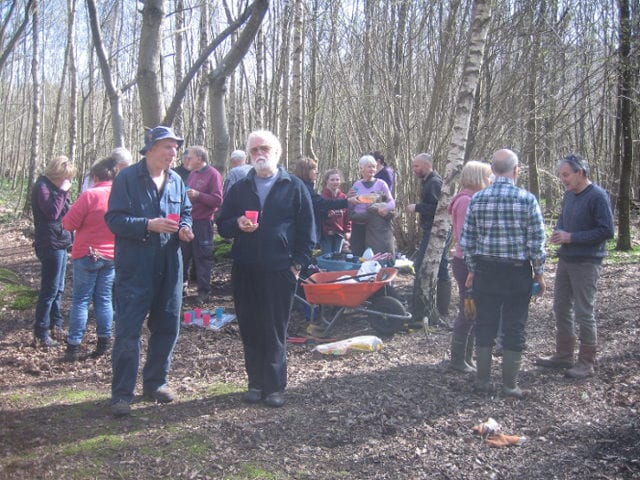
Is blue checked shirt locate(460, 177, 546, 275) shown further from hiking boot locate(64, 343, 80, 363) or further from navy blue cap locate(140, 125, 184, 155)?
hiking boot locate(64, 343, 80, 363)

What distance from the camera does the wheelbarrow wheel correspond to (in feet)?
21.0

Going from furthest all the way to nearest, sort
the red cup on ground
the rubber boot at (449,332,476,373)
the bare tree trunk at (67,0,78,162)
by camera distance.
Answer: the bare tree trunk at (67,0,78,162) < the rubber boot at (449,332,476,373) < the red cup on ground

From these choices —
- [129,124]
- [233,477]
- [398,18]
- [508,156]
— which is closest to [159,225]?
[233,477]

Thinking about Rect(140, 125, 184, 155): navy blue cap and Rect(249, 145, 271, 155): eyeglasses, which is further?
Rect(249, 145, 271, 155): eyeglasses

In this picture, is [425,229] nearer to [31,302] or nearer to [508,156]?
Answer: [508,156]

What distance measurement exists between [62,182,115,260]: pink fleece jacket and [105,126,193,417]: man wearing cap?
134 centimetres

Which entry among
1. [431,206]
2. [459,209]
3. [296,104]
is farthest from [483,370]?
[296,104]

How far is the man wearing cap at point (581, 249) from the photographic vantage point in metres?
4.86

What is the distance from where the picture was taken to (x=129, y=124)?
34.6 meters

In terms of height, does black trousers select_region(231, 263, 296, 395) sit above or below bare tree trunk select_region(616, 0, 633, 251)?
below

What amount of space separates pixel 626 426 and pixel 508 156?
2.09 meters

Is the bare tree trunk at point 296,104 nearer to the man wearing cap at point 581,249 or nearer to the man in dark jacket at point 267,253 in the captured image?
the man wearing cap at point 581,249

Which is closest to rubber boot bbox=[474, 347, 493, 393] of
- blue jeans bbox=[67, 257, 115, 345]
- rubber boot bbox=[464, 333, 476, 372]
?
rubber boot bbox=[464, 333, 476, 372]

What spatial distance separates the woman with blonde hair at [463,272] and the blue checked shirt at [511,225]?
0.68m
